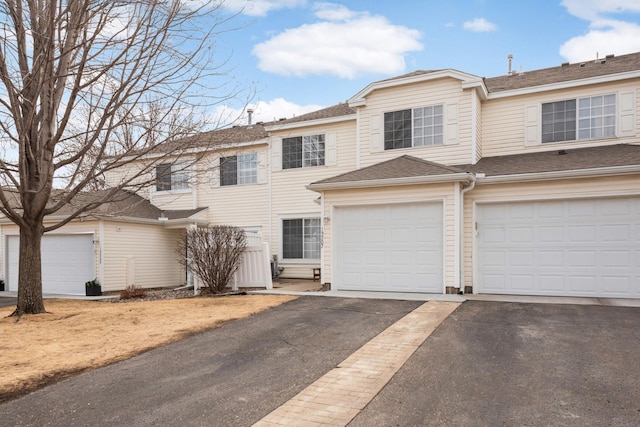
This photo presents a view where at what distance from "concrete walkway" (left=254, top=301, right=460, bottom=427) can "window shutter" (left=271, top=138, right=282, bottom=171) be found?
10323 millimetres

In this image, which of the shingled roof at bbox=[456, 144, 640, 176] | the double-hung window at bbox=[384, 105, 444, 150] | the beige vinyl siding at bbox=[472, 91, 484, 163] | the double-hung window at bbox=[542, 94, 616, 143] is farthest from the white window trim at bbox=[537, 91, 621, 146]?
the double-hung window at bbox=[384, 105, 444, 150]

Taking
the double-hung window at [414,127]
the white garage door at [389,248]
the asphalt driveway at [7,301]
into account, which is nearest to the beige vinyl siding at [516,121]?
the double-hung window at [414,127]

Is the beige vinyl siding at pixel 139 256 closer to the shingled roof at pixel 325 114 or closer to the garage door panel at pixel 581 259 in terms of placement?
the shingled roof at pixel 325 114

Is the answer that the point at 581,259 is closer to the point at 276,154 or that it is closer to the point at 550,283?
the point at 550,283

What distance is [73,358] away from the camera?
6.50m

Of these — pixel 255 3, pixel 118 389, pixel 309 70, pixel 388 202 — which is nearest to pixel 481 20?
pixel 309 70

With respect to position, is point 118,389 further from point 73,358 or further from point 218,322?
point 218,322

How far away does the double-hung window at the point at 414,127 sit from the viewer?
1382cm

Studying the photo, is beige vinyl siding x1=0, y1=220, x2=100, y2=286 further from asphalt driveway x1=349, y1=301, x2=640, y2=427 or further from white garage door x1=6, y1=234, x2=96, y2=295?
asphalt driveway x1=349, y1=301, x2=640, y2=427

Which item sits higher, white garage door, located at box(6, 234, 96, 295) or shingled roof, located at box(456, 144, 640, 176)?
shingled roof, located at box(456, 144, 640, 176)

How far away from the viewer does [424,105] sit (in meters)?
13.9

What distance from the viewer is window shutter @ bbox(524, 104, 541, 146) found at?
13.5m

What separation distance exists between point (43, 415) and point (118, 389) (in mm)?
823

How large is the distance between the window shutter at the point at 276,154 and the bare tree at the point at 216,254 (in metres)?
4.50
